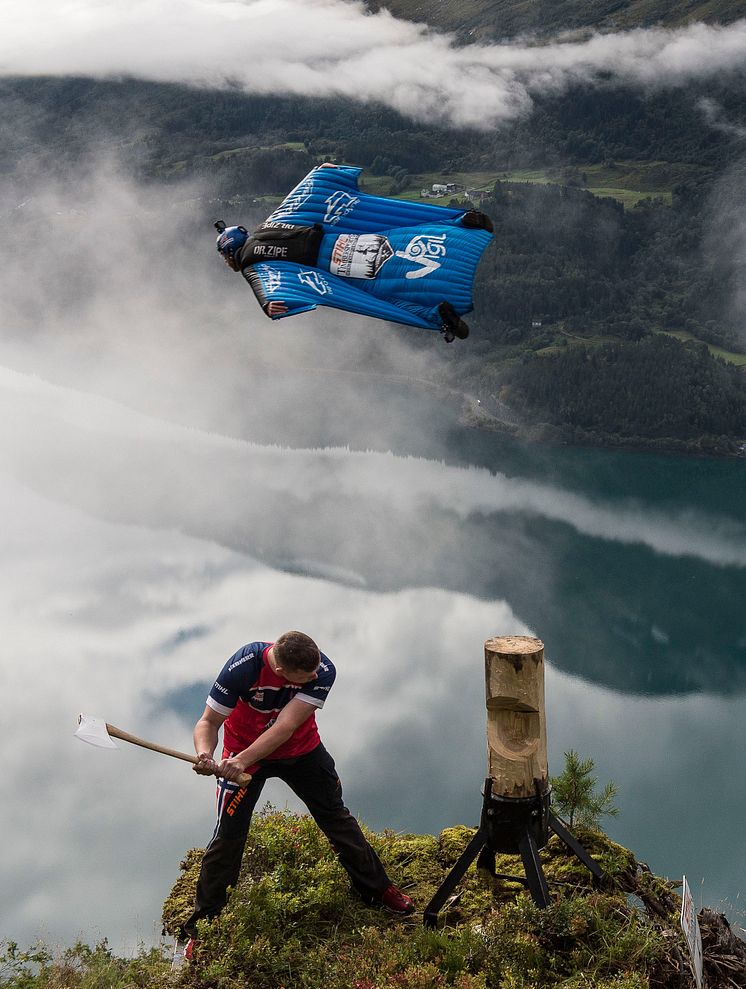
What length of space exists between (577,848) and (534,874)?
42 cm

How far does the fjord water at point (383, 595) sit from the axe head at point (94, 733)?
8.00 feet

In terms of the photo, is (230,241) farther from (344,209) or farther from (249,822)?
(249,822)

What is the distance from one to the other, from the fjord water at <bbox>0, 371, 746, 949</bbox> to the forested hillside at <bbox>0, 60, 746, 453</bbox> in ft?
45.4

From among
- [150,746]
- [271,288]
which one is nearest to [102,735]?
[150,746]

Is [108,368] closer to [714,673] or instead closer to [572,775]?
[714,673]

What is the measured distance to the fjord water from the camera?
22156 millimetres

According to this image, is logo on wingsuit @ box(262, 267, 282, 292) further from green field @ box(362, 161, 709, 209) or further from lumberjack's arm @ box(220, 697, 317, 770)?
green field @ box(362, 161, 709, 209)

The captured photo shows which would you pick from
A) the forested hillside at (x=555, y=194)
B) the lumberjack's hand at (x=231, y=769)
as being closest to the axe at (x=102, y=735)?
the lumberjack's hand at (x=231, y=769)

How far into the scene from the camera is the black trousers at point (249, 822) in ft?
14.7

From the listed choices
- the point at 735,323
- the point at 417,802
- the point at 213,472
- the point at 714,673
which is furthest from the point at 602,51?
the point at 417,802

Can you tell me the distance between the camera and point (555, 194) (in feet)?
434

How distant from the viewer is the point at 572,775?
545 cm

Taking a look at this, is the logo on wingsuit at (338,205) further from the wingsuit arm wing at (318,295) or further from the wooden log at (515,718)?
the wooden log at (515,718)

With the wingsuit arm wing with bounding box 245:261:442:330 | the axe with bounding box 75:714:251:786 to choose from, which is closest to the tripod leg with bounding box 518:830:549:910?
the axe with bounding box 75:714:251:786
